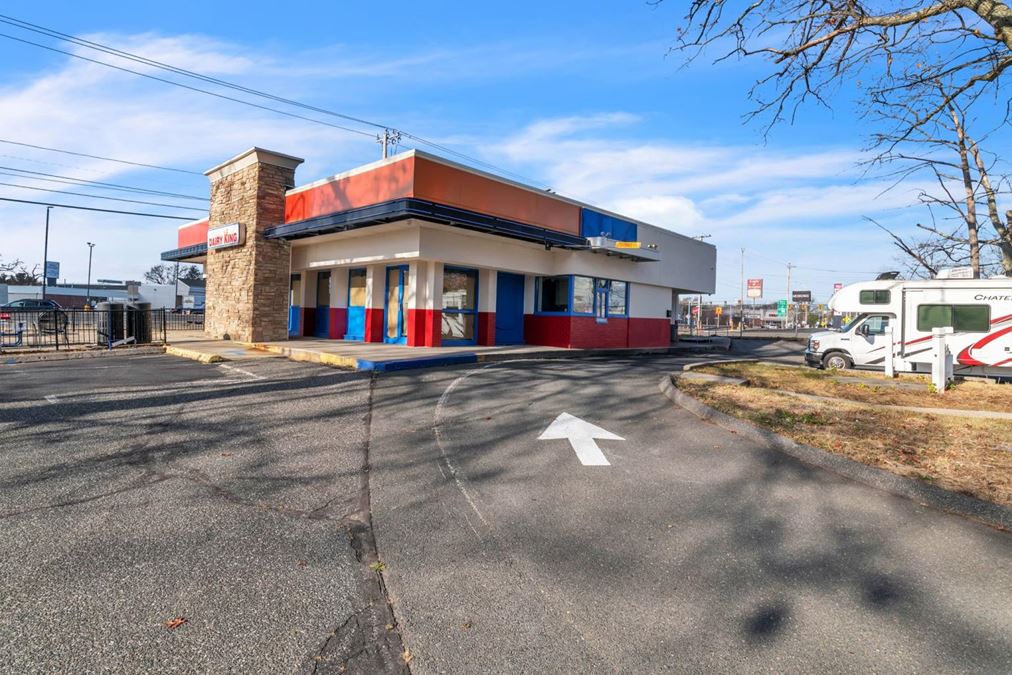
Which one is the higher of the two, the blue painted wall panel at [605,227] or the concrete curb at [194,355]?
the blue painted wall panel at [605,227]

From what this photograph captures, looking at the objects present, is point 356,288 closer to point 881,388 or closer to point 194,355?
point 194,355

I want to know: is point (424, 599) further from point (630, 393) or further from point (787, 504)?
point (630, 393)

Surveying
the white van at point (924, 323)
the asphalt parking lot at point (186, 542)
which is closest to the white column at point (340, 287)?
the asphalt parking lot at point (186, 542)

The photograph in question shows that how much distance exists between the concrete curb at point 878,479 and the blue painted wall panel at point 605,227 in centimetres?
1349

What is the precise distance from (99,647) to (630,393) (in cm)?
845

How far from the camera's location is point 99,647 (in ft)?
8.43

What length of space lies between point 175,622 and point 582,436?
15.5 ft

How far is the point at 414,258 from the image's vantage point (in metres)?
15.7

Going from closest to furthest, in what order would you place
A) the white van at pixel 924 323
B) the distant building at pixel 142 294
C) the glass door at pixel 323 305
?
the white van at pixel 924 323, the glass door at pixel 323 305, the distant building at pixel 142 294

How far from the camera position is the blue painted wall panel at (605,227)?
1997 cm

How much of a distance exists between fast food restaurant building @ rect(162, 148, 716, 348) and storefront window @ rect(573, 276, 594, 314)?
64 mm

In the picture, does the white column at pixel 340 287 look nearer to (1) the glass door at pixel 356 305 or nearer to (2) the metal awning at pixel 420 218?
(1) the glass door at pixel 356 305

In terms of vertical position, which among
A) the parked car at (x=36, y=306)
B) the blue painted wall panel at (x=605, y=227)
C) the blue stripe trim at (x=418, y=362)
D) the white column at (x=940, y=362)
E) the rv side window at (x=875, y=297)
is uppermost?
the blue painted wall panel at (x=605, y=227)

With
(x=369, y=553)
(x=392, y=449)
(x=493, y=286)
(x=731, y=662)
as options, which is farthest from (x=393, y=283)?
(x=731, y=662)
